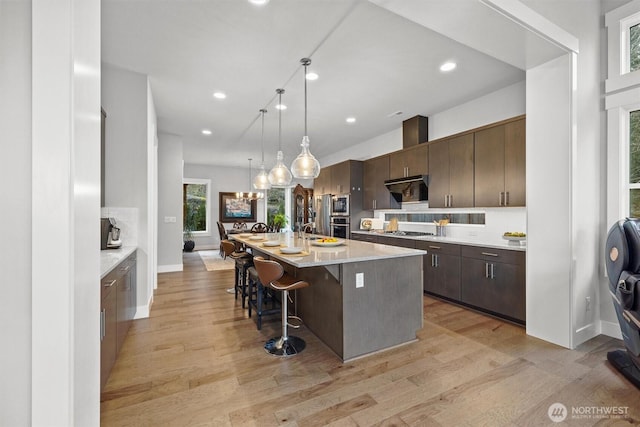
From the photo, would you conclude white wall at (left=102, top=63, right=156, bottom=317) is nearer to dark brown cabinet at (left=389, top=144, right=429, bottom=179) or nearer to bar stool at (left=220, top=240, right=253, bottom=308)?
bar stool at (left=220, top=240, right=253, bottom=308)

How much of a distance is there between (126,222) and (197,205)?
678 centimetres

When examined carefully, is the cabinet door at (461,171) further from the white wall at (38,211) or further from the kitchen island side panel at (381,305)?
the white wall at (38,211)

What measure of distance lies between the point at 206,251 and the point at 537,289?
8.68 metres

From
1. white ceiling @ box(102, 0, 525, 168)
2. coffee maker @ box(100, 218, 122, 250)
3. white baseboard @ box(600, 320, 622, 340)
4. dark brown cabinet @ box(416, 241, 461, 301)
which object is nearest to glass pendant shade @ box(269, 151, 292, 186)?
white ceiling @ box(102, 0, 525, 168)

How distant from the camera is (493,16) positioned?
2.17m

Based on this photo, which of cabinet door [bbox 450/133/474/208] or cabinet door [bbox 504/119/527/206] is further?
cabinet door [bbox 450/133/474/208]

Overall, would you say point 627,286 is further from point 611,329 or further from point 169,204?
point 169,204

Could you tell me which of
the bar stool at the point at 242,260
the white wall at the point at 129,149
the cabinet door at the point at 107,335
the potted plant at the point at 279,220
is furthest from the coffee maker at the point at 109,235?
the potted plant at the point at 279,220

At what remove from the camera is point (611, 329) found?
292 cm

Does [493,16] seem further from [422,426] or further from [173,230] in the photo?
→ [173,230]

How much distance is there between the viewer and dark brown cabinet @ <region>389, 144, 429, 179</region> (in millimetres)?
4801

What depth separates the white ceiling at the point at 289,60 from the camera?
2475 millimetres

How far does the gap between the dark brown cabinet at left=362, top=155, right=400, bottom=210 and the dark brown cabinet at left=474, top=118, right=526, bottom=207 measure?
1.87 meters

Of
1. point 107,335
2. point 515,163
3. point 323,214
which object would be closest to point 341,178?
point 323,214
